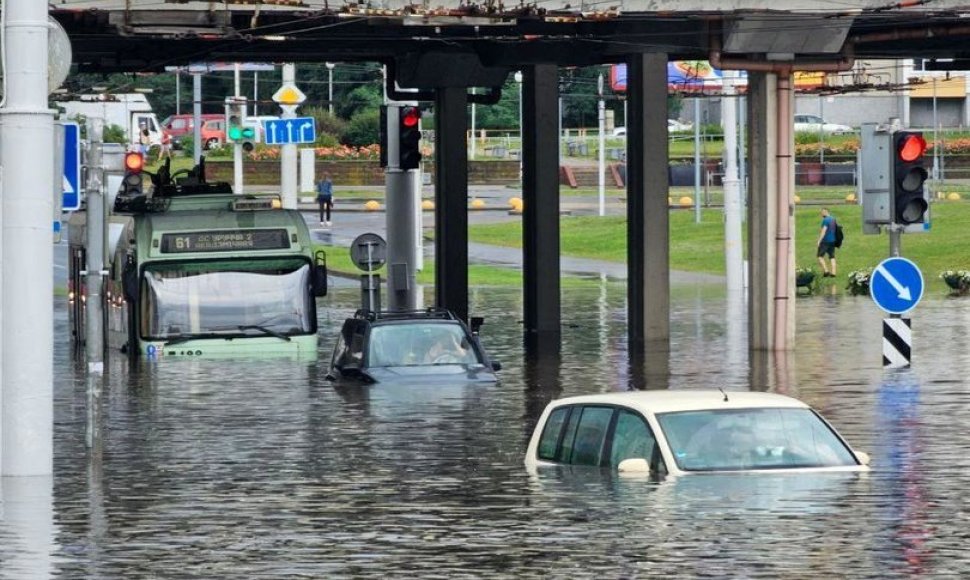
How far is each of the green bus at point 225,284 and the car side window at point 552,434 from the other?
15.5m

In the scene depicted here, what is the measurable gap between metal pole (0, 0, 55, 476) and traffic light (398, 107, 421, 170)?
2589 centimetres

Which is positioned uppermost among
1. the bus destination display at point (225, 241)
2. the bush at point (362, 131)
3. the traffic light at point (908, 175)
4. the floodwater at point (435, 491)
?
the bush at point (362, 131)

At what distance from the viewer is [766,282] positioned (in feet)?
124

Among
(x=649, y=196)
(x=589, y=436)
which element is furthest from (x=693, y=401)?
(x=649, y=196)

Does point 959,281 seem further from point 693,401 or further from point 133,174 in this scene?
point 693,401

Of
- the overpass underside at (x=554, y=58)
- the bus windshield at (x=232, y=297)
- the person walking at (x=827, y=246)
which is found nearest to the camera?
the bus windshield at (x=232, y=297)

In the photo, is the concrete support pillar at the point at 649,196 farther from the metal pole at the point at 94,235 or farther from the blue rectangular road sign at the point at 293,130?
the metal pole at the point at 94,235

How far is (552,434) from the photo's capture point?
17.2 meters

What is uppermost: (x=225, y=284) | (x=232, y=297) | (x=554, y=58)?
(x=554, y=58)

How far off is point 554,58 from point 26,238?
25.4 m

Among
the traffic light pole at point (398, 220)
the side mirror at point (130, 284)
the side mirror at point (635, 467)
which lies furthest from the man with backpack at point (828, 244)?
the side mirror at point (635, 467)

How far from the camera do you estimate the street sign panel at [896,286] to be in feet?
87.9

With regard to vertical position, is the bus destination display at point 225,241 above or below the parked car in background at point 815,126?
below

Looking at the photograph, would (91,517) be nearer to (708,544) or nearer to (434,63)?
(708,544)
